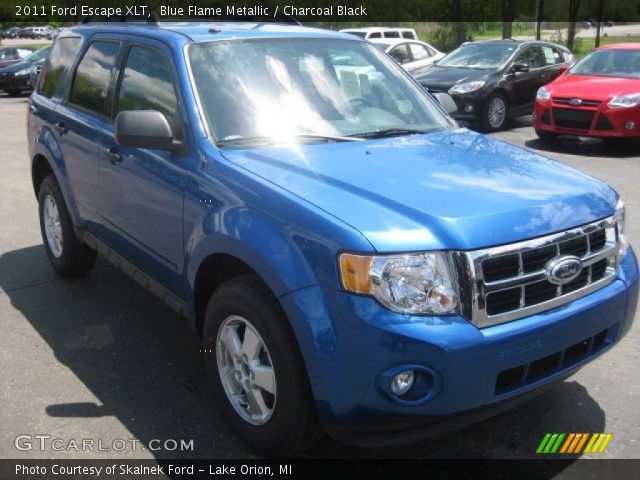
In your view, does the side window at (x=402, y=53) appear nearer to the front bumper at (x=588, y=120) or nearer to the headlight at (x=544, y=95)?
the headlight at (x=544, y=95)

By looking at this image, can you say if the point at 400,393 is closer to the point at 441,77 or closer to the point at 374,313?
the point at 374,313

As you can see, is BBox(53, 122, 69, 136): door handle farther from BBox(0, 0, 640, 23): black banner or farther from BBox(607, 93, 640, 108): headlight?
BBox(0, 0, 640, 23): black banner

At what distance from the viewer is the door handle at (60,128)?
5.12 metres

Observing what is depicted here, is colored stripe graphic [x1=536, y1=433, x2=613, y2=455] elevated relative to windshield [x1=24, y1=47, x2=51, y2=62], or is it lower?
lower

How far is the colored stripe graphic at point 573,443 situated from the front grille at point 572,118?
821cm

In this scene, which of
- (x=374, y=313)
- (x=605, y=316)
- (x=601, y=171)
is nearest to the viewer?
(x=374, y=313)

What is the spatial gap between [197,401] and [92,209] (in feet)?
5.44

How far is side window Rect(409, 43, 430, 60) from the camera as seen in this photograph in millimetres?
19297

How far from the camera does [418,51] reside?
19.5 meters

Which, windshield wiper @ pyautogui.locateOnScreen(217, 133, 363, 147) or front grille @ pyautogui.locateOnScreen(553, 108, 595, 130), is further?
front grille @ pyautogui.locateOnScreen(553, 108, 595, 130)

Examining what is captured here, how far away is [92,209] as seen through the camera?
4.82 meters

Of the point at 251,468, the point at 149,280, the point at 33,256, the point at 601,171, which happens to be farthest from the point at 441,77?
the point at 251,468

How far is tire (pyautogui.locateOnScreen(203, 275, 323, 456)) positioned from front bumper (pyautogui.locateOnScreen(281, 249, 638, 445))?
0.12m

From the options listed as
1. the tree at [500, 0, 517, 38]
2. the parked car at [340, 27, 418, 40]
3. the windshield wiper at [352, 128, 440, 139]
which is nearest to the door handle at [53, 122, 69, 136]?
the windshield wiper at [352, 128, 440, 139]
